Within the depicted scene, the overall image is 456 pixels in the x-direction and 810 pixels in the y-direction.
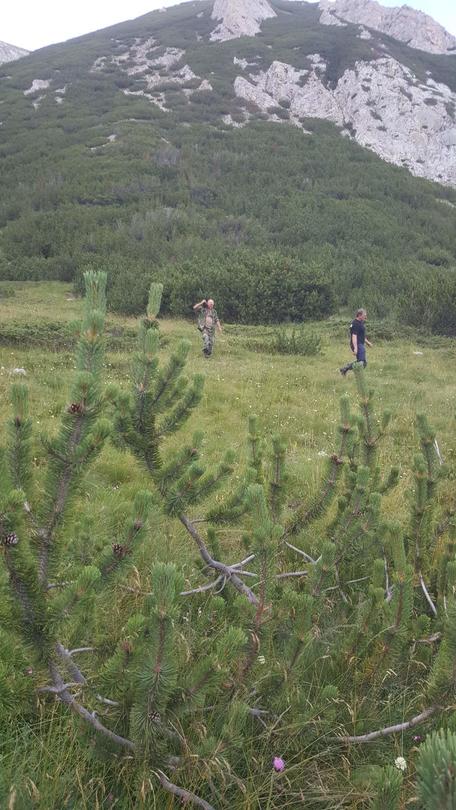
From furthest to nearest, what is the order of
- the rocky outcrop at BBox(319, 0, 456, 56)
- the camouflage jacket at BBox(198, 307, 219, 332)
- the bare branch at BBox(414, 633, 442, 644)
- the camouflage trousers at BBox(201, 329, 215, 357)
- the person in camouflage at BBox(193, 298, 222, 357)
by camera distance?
1. the rocky outcrop at BBox(319, 0, 456, 56)
2. the camouflage trousers at BBox(201, 329, 215, 357)
3. the camouflage jacket at BBox(198, 307, 219, 332)
4. the person in camouflage at BBox(193, 298, 222, 357)
5. the bare branch at BBox(414, 633, 442, 644)

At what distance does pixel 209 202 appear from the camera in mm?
36219

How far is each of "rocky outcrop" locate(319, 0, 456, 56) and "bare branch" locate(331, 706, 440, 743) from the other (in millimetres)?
91099

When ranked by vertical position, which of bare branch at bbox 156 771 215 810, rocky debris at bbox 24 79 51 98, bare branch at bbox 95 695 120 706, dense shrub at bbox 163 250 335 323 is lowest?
dense shrub at bbox 163 250 335 323

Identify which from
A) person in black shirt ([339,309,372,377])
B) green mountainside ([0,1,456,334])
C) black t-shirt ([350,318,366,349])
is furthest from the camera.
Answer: green mountainside ([0,1,456,334])

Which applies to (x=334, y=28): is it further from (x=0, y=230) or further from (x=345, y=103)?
(x=0, y=230)

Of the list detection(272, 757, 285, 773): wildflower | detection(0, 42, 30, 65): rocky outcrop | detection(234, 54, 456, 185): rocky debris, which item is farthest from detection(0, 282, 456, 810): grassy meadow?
detection(0, 42, 30, 65): rocky outcrop

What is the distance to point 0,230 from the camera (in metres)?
32.2

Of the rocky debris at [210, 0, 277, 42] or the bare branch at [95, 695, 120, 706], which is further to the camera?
the rocky debris at [210, 0, 277, 42]

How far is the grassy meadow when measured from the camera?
156cm

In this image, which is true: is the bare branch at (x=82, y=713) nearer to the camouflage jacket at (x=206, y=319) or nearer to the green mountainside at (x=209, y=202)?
the camouflage jacket at (x=206, y=319)

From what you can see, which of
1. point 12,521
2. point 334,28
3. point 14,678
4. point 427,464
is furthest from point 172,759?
point 334,28

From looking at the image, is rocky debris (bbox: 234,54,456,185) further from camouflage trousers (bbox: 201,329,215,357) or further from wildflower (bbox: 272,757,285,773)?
wildflower (bbox: 272,757,285,773)

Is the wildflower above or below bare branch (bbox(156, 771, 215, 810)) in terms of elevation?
below

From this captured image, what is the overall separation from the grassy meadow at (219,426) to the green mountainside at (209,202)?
3.77 metres
